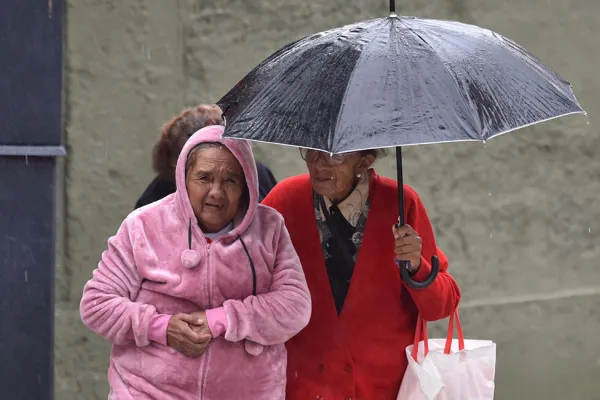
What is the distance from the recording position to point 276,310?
11.0 feet

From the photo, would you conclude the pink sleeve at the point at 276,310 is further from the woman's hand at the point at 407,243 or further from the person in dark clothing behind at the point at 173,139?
the person in dark clothing behind at the point at 173,139

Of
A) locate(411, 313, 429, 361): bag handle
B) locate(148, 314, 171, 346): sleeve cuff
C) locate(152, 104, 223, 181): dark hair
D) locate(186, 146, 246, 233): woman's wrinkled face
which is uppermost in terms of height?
locate(152, 104, 223, 181): dark hair

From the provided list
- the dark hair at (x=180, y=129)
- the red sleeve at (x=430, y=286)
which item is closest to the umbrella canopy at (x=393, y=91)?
the red sleeve at (x=430, y=286)

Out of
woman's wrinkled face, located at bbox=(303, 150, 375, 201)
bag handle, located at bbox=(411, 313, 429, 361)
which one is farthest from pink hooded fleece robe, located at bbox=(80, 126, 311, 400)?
bag handle, located at bbox=(411, 313, 429, 361)

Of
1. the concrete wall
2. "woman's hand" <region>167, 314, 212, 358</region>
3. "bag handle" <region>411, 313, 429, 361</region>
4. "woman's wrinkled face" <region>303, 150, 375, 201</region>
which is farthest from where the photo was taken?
the concrete wall

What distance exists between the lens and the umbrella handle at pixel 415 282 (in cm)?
348

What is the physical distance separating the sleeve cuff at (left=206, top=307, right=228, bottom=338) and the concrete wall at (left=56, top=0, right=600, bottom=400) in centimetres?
256

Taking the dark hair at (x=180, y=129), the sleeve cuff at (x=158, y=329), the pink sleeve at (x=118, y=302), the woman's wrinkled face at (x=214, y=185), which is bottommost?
the sleeve cuff at (x=158, y=329)

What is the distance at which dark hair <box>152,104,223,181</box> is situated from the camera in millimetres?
4469

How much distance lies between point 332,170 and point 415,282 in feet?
1.46

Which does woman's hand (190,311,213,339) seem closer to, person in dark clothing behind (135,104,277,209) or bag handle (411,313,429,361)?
bag handle (411,313,429,361)

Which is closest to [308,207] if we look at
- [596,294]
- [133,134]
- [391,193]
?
A: [391,193]

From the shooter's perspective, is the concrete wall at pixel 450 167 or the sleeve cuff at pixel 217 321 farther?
the concrete wall at pixel 450 167

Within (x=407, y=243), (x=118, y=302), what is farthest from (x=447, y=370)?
(x=118, y=302)
